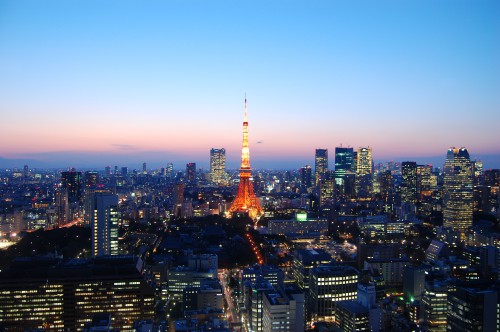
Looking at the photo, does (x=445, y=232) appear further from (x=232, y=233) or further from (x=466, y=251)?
(x=232, y=233)

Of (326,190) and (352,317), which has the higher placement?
(326,190)

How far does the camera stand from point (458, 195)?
83.4 feet

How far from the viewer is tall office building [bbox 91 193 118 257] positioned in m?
16.7

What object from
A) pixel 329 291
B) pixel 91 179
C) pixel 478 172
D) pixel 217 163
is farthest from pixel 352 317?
pixel 217 163

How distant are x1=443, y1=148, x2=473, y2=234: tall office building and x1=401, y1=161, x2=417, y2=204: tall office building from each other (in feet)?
18.3

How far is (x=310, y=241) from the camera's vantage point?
22188mm

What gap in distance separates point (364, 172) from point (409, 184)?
12.7m

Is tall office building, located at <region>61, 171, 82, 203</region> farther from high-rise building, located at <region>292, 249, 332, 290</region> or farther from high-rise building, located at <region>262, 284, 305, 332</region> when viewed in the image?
high-rise building, located at <region>262, 284, 305, 332</region>

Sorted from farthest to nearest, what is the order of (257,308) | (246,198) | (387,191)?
(387,191) < (246,198) < (257,308)

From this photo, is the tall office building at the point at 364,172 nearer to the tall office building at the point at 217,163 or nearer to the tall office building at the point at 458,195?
the tall office building at the point at 458,195

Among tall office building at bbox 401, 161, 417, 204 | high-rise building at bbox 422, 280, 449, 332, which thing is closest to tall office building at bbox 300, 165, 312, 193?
tall office building at bbox 401, 161, 417, 204

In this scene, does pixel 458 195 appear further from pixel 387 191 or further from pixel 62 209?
pixel 62 209

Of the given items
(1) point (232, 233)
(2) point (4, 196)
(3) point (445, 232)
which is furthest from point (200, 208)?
(3) point (445, 232)

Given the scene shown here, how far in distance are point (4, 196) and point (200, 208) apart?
13467 millimetres
